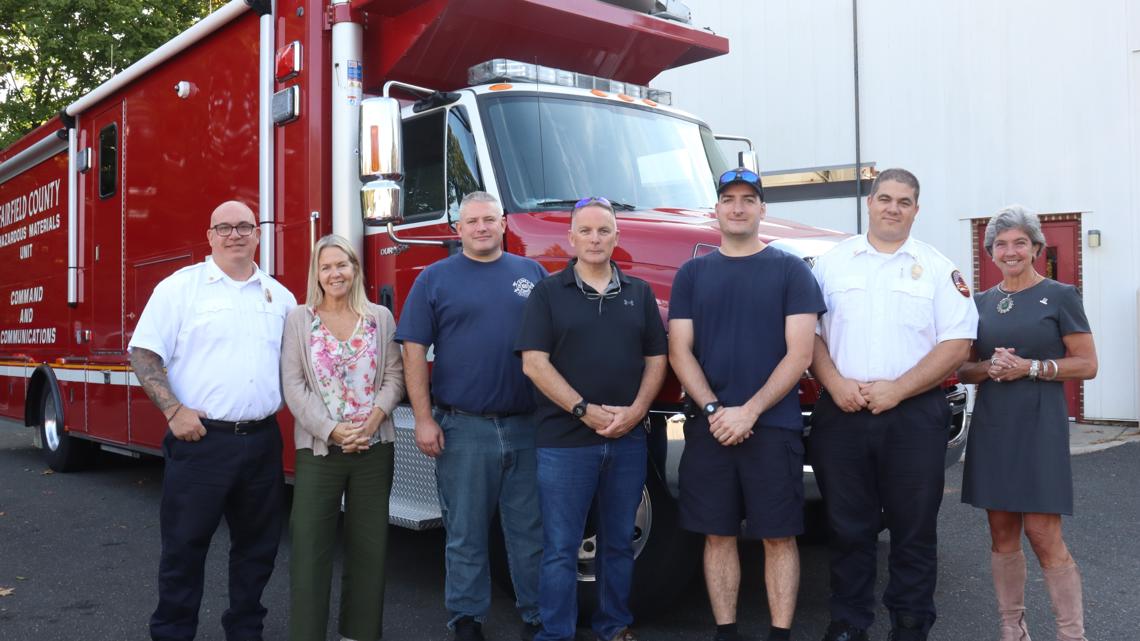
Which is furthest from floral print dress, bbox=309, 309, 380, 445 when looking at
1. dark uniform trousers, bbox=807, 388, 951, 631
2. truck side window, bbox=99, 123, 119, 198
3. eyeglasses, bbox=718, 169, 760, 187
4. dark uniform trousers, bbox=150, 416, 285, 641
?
truck side window, bbox=99, 123, 119, 198

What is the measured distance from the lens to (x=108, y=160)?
24.4 ft

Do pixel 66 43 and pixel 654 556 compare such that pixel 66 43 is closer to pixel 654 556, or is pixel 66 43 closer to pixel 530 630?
pixel 530 630

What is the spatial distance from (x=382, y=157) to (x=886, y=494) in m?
2.59

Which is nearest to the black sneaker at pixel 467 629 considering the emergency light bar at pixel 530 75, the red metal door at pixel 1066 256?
the emergency light bar at pixel 530 75

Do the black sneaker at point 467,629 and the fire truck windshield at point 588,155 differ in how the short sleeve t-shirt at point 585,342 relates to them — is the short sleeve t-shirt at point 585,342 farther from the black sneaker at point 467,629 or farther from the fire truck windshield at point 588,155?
the fire truck windshield at point 588,155

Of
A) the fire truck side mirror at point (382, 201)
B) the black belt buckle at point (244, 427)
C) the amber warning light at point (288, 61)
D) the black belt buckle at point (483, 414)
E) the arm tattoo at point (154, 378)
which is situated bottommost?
the black belt buckle at point (244, 427)

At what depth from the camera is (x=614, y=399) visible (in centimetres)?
398

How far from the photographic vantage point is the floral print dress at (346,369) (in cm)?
401

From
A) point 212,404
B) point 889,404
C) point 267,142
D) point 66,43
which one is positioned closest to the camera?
point 889,404

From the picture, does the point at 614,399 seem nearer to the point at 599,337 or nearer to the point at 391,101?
the point at 599,337

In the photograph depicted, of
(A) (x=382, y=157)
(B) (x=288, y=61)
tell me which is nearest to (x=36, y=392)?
(B) (x=288, y=61)

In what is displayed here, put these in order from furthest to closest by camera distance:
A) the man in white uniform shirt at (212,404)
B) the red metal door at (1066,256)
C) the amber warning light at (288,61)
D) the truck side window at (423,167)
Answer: the red metal door at (1066,256) < the amber warning light at (288,61) < the truck side window at (423,167) < the man in white uniform shirt at (212,404)

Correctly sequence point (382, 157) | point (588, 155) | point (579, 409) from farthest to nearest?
point (588, 155), point (382, 157), point (579, 409)

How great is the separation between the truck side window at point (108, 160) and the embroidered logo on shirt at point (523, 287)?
4351mm
